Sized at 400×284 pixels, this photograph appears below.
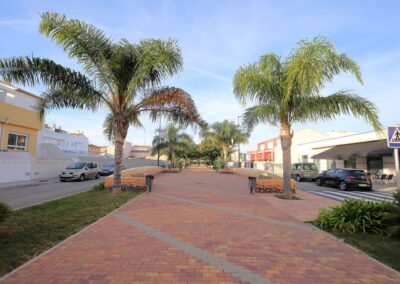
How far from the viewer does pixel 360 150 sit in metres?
22.2

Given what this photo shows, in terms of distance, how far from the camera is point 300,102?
11359 millimetres

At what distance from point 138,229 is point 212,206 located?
3840 mm

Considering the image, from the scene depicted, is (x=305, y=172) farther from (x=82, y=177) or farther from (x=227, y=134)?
(x=82, y=177)

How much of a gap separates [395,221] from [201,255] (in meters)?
4.67

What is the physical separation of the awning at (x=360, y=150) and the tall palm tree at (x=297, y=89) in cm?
1129

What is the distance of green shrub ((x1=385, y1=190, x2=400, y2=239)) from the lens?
584 cm

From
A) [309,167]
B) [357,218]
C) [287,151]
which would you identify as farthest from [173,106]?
[309,167]

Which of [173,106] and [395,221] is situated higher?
[173,106]

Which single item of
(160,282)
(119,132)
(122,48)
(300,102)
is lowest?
(160,282)

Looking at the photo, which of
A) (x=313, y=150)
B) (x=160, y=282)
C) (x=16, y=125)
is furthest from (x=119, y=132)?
(x=313, y=150)

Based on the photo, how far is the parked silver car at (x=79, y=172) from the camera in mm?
20609

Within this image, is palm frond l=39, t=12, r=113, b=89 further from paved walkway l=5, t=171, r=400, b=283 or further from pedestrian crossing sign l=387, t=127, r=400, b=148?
pedestrian crossing sign l=387, t=127, r=400, b=148

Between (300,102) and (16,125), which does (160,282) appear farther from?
(16,125)

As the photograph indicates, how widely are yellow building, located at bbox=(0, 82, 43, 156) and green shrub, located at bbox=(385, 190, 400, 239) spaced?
22527 mm
